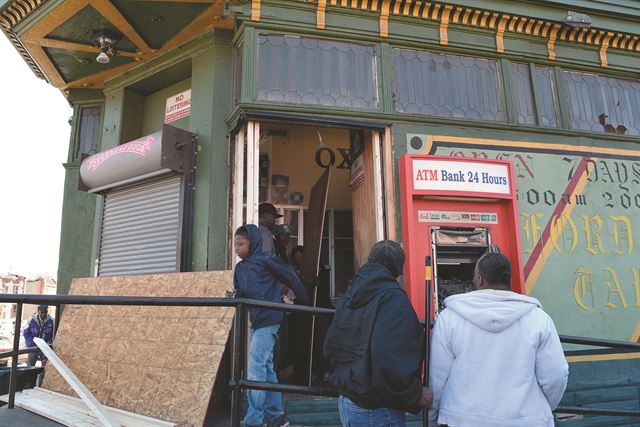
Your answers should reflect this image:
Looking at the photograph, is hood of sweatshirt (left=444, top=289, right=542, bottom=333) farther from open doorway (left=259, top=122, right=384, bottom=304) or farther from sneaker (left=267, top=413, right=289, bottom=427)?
open doorway (left=259, top=122, right=384, bottom=304)

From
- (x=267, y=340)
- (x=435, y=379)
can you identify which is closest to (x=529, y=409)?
(x=435, y=379)

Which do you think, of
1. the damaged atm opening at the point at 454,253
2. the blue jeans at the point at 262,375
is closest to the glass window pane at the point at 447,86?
the damaged atm opening at the point at 454,253

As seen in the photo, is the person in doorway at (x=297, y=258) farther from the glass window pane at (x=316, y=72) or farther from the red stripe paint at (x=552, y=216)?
the red stripe paint at (x=552, y=216)

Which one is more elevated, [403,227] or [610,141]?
[610,141]

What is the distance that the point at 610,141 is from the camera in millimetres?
7602

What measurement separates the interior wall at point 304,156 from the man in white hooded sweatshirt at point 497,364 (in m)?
6.30

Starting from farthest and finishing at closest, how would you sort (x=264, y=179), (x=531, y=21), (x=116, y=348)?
(x=264, y=179), (x=531, y=21), (x=116, y=348)

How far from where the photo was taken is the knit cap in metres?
2.73

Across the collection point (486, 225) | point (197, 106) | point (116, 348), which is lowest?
point (116, 348)

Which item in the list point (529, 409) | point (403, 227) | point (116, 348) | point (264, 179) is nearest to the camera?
point (529, 409)

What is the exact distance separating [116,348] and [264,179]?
4103 millimetres

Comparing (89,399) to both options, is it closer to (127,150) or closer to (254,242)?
(254,242)

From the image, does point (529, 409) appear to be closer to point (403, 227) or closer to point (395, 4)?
point (403, 227)

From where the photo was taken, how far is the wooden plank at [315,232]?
20.8 feet
